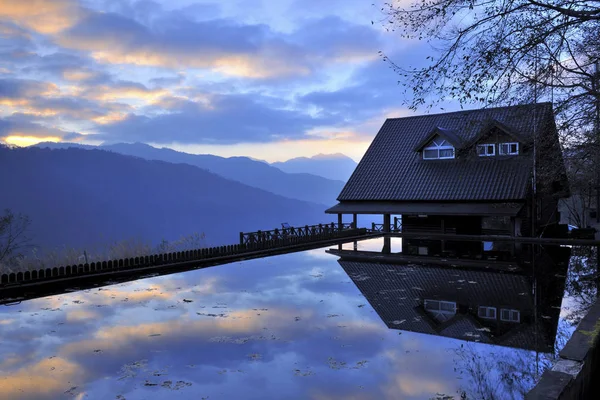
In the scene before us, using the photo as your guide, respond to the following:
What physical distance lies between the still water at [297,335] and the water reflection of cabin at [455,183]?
34.2 ft

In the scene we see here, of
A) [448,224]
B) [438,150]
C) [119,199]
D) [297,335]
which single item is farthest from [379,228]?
[119,199]

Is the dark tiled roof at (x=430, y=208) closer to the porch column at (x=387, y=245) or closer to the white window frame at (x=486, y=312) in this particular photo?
the porch column at (x=387, y=245)

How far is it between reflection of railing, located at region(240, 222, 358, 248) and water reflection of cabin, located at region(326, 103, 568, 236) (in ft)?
5.62

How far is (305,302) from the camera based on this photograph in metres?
11.7

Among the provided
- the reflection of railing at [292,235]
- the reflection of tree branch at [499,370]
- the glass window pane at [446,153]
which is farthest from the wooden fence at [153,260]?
the reflection of tree branch at [499,370]

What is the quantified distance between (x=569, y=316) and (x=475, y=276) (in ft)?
17.3

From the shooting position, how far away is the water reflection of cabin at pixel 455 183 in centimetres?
2577

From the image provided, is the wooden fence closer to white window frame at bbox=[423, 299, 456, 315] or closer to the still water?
the still water

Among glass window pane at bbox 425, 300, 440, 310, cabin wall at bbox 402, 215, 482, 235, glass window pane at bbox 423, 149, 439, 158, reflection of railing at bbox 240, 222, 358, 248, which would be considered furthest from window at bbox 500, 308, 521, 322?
glass window pane at bbox 423, 149, 439, 158

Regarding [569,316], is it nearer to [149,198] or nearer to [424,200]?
[424,200]

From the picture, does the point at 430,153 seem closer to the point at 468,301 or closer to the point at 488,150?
the point at 488,150

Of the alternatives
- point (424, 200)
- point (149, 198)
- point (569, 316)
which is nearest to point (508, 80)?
point (569, 316)

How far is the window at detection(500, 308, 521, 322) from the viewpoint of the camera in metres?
9.74

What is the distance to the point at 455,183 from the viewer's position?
27938 mm
